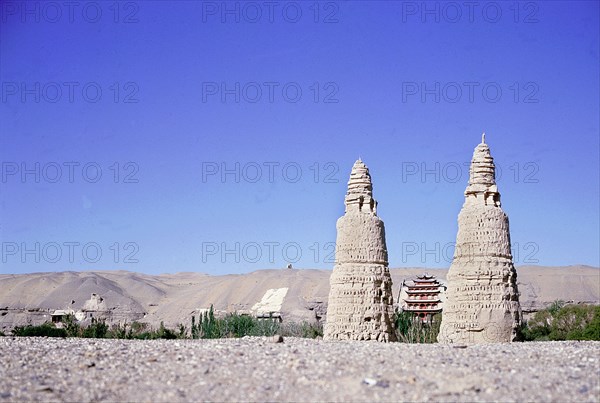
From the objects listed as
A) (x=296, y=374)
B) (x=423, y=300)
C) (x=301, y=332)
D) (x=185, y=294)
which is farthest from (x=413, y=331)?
(x=185, y=294)

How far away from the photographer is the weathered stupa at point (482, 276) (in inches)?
783

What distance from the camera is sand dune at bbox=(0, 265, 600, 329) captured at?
2615 inches

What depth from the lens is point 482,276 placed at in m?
20.1

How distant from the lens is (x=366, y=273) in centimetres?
2120

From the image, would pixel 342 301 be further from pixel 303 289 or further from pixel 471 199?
pixel 303 289

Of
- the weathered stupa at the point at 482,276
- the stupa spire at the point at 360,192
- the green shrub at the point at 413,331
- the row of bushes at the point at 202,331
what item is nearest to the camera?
the weathered stupa at the point at 482,276

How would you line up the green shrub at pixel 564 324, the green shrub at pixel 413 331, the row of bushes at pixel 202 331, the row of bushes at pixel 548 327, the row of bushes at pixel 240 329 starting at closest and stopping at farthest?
the green shrub at pixel 413 331
the row of bushes at pixel 548 327
the green shrub at pixel 564 324
the row of bushes at pixel 202 331
the row of bushes at pixel 240 329

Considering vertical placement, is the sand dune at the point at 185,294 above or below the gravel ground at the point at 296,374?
above

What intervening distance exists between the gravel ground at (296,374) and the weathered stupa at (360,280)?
6420 millimetres

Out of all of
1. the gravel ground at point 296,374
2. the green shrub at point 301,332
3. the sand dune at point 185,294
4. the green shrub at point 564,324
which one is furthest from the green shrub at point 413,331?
the sand dune at point 185,294

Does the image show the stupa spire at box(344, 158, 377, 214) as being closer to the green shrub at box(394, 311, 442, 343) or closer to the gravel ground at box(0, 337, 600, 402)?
the green shrub at box(394, 311, 442, 343)

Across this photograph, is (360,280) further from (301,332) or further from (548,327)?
(548,327)

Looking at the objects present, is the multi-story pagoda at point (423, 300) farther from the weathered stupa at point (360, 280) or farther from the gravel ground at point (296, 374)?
the gravel ground at point (296, 374)

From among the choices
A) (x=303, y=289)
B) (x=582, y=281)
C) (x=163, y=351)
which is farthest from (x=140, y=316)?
(x=163, y=351)
